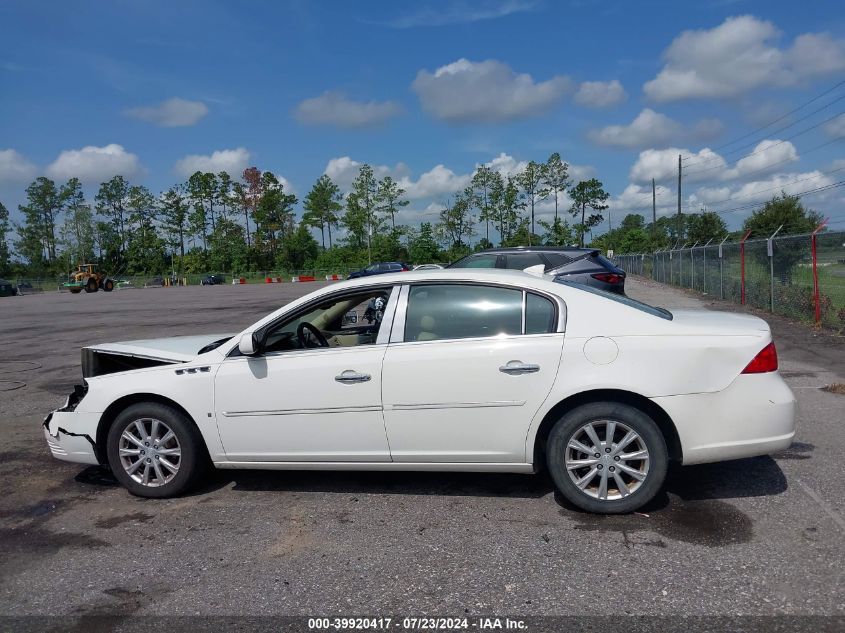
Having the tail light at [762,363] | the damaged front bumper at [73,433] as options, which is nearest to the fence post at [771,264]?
the tail light at [762,363]

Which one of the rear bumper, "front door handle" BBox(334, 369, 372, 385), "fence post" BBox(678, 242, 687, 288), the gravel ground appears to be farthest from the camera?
"fence post" BBox(678, 242, 687, 288)

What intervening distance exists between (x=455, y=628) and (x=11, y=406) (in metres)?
7.13

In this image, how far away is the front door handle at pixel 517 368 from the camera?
407 cm

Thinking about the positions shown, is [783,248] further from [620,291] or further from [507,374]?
[507,374]

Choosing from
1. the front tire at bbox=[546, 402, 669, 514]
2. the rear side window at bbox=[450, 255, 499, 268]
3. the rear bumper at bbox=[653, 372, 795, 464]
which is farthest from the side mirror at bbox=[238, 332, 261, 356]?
the rear side window at bbox=[450, 255, 499, 268]

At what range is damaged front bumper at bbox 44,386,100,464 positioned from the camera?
4.77 m

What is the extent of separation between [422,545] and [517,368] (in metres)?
1.19

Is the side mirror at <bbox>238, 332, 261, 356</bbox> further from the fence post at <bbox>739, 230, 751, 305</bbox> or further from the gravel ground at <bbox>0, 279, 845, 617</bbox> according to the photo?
the fence post at <bbox>739, 230, 751, 305</bbox>

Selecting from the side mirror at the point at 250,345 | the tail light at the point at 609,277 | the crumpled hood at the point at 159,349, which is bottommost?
the crumpled hood at the point at 159,349

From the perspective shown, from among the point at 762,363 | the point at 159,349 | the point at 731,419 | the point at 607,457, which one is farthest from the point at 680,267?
the point at 159,349

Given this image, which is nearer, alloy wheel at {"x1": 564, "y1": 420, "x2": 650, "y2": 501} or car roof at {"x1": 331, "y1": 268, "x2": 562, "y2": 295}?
alloy wheel at {"x1": 564, "y1": 420, "x2": 650, "y2": 501}

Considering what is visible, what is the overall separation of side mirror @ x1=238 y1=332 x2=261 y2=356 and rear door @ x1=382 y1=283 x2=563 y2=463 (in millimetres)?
901

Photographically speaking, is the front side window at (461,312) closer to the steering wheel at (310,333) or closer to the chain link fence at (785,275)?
the steering wheel at (310,333)

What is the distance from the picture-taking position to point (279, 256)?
92500 millimetres
